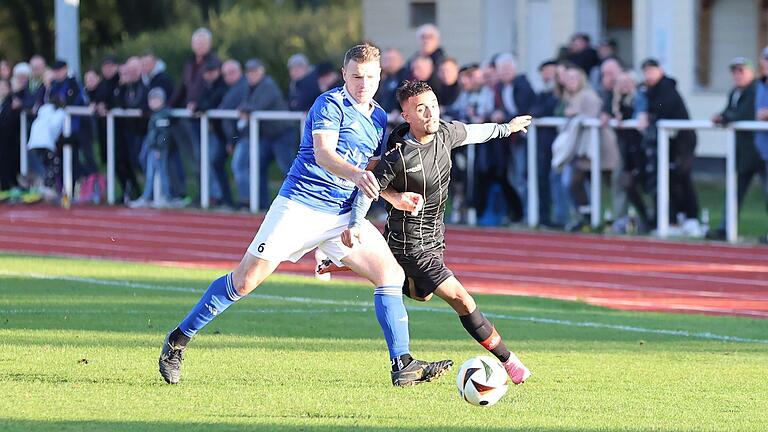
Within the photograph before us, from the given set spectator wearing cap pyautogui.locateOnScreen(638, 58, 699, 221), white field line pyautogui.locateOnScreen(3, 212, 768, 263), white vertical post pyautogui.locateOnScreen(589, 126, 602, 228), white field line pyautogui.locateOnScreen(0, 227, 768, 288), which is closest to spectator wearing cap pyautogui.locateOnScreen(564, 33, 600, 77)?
white vertical post pyautogui.locateOnScreen(589, 126, 602, 228)

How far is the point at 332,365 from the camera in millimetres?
9383

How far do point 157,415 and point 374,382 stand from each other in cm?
158

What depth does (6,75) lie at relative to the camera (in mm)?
26219

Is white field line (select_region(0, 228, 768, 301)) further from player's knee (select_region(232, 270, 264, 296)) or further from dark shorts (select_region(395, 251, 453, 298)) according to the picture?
player's knee (select_region(232, 270, 264, 296))

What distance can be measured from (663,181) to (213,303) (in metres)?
10.6

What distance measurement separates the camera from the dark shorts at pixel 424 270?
28.2 feet

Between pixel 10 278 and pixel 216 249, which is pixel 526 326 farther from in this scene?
pixel 216 249

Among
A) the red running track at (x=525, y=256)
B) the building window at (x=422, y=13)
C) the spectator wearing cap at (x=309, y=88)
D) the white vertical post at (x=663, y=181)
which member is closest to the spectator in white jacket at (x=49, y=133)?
the red running track at (x=525, y=256)

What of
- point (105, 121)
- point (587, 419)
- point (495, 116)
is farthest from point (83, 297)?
point (105, 121)

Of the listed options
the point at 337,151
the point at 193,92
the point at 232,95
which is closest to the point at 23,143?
the point at 193,92

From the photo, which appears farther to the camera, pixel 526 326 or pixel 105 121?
pixel 105 121

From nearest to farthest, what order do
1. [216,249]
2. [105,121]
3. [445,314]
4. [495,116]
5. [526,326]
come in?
[526,326] < [445,314] < [216,249] < [495,116] < [105,121]

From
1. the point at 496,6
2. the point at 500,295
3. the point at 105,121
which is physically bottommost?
the point at 500,295

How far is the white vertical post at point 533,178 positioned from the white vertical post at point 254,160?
4.18 meters
